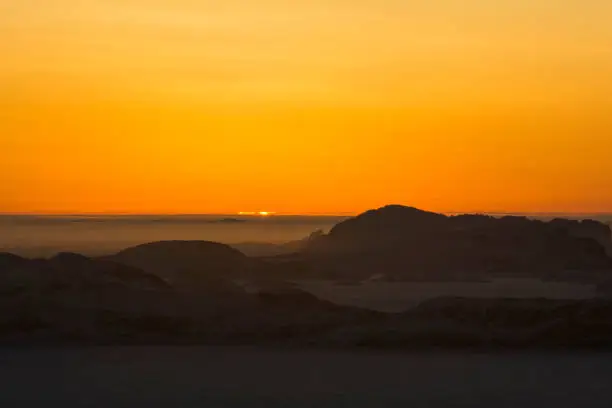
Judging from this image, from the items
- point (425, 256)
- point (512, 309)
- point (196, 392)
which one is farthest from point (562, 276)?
point (196, 392)

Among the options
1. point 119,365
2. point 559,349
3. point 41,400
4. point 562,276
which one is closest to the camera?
point 41,400

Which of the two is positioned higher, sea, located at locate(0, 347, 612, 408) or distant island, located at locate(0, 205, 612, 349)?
distant island, located at locate(0, 205, 612, 349)

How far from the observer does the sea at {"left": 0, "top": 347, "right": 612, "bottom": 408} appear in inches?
408

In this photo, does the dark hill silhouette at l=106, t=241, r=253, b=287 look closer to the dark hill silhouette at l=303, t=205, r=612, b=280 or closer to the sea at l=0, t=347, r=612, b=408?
the dark hill silhouette at l=303, t=205, r=612, b=280

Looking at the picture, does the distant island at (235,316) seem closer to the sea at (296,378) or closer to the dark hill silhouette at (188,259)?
the sea at (296,378)

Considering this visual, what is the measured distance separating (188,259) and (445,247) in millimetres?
11453

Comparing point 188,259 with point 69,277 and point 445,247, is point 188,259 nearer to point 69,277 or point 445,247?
point 445,247

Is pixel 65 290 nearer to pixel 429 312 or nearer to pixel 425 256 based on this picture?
pixel 429 312

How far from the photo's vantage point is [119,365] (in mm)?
12281

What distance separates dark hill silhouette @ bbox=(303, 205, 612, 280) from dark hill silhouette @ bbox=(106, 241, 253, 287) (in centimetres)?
381

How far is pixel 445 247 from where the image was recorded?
3569 centimetres

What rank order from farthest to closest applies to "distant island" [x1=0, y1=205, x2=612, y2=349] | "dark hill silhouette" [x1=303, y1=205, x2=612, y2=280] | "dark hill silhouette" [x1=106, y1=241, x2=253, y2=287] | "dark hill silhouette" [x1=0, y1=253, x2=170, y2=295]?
"dark hill silhouette" [x1=303, y1=205, x2=612, y2=280], "dark hill silhouette" [x1=106, y1=241, x2=253, y2=287], "dark hill silhouette" [x1=0, y1=253, x2=170, y2=295], "distant island" [x1=0, y1=205, x2=612, y2=349]

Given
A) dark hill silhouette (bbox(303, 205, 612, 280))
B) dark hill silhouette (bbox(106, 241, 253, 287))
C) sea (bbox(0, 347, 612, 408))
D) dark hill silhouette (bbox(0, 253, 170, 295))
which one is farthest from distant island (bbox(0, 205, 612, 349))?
dark hill silhouette (bbox(303, 205, 612, 280))

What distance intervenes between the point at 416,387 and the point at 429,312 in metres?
4.36
